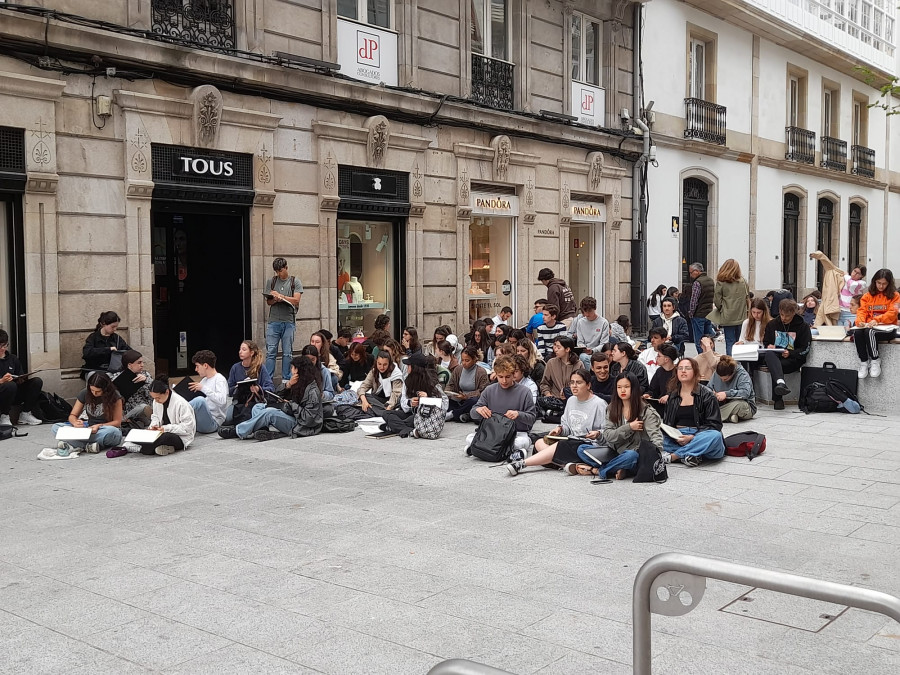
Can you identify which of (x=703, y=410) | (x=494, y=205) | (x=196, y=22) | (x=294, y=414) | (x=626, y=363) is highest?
(x=196, y=22)

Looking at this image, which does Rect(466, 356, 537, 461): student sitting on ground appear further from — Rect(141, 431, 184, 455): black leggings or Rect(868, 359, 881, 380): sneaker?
Rect(868, 359, 881, 380): sneaker

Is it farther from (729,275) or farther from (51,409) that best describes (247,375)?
(729,275)

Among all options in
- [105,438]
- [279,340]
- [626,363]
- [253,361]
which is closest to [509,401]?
[626,363]

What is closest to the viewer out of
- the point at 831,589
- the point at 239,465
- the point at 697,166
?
the point at 831,589

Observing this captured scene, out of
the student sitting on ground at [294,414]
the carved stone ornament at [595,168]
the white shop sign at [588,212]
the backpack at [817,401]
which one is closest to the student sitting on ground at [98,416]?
the student sitting on ground at [294,414]

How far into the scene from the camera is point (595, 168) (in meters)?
21.1

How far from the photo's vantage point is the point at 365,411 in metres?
12.0

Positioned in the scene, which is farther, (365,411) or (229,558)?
(365,411)

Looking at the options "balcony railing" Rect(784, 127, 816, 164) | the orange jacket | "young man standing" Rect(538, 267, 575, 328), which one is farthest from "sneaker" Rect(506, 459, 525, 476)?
"balcony railing" Rect(784, 127, 816, 164)

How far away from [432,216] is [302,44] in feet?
13.3

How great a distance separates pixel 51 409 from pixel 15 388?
727 millimetres

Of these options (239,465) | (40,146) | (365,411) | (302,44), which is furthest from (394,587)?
(302,44)

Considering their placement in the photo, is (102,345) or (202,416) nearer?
(202,416)

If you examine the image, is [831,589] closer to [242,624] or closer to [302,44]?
[242,624]
